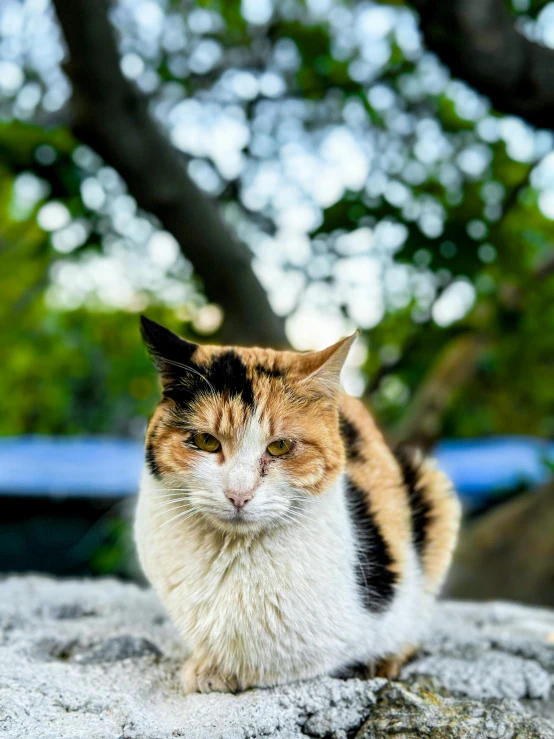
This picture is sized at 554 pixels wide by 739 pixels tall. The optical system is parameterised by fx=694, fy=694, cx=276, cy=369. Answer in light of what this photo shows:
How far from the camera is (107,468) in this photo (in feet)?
17.0

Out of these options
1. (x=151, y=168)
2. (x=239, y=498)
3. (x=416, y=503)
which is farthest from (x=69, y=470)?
(x=239, y=498)

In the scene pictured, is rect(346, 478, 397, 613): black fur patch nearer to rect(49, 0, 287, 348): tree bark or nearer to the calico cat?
the calico cat

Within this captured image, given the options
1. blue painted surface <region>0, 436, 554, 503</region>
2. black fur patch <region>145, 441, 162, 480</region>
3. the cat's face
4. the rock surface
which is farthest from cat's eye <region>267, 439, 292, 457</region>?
blue painted surface <region>0, 436, 554, 503</region>

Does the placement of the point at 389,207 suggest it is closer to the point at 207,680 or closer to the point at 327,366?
the point at 327,366

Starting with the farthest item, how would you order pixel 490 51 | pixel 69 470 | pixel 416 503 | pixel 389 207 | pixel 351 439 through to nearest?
pixel 69 470
pixel 389 207
pixel 490 51
pixel 416 503
pixel 351 439

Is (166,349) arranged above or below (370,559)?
above

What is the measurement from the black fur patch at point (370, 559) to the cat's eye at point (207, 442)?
1.27 feet

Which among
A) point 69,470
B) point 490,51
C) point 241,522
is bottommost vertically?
point 69,470

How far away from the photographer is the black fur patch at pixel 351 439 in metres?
1.73

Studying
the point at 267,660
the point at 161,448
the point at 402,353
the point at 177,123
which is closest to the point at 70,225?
the point at 177,123

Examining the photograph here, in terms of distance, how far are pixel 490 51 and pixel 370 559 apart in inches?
62.4

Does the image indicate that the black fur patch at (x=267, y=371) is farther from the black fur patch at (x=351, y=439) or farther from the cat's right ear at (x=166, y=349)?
the black fur patch at (x=351, y=439)

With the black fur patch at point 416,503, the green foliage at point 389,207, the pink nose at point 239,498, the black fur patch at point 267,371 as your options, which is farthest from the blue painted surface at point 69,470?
the pink nose at point 239,498

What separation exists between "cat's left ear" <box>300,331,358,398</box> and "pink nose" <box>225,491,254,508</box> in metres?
0.30
